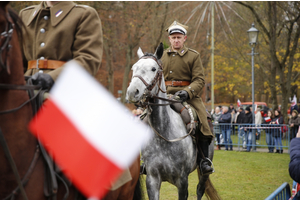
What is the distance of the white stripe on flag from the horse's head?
2.04 m

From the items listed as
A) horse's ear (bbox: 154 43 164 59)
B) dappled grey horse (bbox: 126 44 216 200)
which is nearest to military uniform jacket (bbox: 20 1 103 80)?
dappled grey horse (bbox: 126 44 216 200)

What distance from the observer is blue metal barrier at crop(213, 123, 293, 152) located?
15.6m

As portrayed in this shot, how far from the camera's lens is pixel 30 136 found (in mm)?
2342

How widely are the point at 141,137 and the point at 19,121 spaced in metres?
0.83

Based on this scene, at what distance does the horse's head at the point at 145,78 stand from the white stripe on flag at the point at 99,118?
6.68 feet

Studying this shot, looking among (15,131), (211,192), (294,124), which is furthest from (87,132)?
(294,124)

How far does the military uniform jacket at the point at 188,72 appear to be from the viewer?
5.68 meters

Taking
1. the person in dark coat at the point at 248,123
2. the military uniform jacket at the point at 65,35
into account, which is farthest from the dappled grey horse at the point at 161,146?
the person in dark coat at the point at 248,123

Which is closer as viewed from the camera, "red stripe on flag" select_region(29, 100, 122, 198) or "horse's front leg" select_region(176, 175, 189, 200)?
"red stripe on flag" select_region(29, 100, 122, 198)

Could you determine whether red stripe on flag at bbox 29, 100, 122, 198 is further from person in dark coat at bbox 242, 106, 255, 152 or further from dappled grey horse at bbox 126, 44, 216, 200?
person in dark coat at bbox 242, 106, 255, 152

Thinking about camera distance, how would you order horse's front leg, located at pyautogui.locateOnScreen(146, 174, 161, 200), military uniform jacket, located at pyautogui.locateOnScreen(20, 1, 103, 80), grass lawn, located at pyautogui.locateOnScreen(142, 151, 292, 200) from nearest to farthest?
military uniform jacket, located at pyautogui.locateOnScreen(20, 1, 103, 80) → horse's front leg, located at pyautogui.locateOnScreen(146, 174, 161, 200) → grass lawn, located at pyautogui.locateOnScreen(142, 151, 292, 200)

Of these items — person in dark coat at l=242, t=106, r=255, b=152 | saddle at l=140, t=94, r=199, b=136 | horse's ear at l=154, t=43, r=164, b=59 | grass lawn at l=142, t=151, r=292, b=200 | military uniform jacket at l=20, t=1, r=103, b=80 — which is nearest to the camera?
military uniform jacket at l=20, t=1, r=103, b=80

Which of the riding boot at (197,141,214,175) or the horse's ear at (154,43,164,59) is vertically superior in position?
the horse's ear at (154,43,164,59)

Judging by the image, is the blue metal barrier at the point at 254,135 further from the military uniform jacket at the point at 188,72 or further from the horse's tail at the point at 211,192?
the military uniform jacket at the point at 188,72
